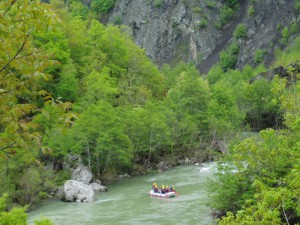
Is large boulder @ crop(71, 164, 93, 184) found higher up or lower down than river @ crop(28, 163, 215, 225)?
higher up

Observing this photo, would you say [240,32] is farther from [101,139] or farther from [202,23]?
[101,139]

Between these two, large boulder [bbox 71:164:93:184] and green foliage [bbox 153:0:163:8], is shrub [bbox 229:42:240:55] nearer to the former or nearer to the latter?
green foliage [bbox 153:0:163:8]

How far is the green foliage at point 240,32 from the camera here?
8728 centimetres

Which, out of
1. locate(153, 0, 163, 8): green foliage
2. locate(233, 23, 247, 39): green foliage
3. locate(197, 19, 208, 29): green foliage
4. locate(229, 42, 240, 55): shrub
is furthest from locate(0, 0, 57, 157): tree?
locate(153, 0, 163, 8): green foliage

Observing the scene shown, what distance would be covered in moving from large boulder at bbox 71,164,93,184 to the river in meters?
1.81

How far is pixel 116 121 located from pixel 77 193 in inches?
330

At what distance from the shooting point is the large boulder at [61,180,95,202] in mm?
27047

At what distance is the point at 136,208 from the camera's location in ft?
81.4

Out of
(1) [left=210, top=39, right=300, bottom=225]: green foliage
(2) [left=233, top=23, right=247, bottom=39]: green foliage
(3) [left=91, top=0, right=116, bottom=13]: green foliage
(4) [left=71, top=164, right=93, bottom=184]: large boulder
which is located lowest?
(4) [left=71, top=164, right=93, bottom=184]: large boulder

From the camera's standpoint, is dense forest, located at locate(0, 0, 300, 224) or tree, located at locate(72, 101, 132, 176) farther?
tree, located at locate(72, 101, 132, 176)

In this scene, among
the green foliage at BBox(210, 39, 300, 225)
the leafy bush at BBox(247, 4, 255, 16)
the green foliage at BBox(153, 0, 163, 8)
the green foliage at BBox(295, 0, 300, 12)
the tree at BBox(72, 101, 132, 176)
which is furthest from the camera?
the green foliage at BBox(153, 0, 163, 8)

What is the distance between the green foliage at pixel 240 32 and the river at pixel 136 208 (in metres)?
60.8

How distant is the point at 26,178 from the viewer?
1043 inches

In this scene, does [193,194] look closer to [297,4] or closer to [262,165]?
[262,165]
